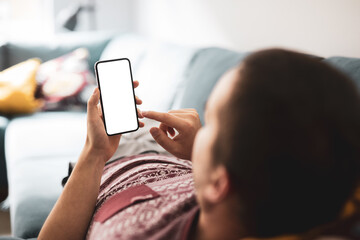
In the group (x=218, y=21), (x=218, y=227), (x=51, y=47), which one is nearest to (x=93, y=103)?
(x=218, y=227)

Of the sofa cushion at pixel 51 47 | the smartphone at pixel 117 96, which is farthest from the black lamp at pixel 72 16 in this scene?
the smartphone at pixel 117 96

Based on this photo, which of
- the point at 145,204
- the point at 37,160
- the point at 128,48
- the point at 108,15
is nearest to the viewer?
the point at 145,204

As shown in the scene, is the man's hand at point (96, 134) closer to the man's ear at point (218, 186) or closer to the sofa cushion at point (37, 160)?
the sofa cushion at point (37, 160)

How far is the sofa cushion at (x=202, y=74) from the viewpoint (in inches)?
64.6

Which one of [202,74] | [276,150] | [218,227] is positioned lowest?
[202,74]

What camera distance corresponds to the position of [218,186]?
53 cm

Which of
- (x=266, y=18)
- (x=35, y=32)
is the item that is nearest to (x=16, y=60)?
(x=35, y=32)

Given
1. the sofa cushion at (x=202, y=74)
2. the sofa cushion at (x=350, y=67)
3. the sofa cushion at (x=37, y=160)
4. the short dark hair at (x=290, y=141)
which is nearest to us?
the short dark hair at (x=290, y=141)

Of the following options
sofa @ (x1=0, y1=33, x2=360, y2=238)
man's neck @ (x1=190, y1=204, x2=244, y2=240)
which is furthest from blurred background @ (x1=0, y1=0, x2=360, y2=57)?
man's neck @ (x1=190, y1=204, x2=244, y2=240)

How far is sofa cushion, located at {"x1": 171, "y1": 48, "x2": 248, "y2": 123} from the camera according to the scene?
5.38ft

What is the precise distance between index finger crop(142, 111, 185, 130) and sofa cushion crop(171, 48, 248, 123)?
1.94 ft

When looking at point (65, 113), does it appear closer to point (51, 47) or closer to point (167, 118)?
point (51, 47)

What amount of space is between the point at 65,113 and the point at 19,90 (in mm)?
306

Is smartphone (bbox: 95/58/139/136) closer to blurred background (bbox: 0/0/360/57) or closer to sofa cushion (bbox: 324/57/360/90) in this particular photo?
sofa cushion (bbox: 324/57/360/90)
